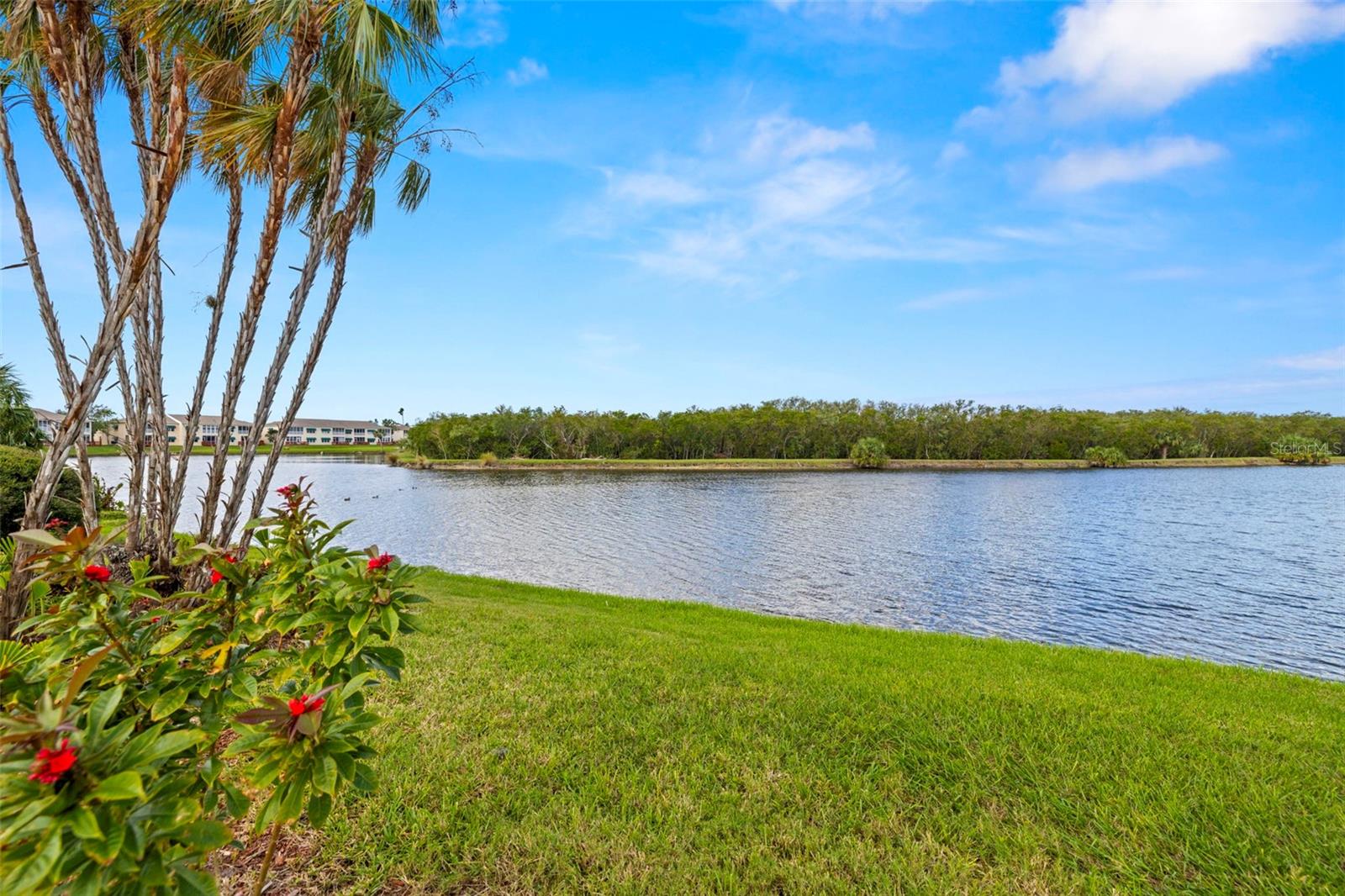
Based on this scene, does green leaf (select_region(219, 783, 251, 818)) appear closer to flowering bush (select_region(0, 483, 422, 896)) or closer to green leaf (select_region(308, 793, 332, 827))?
flowering bush (select_region(0, 483, 422, 896))

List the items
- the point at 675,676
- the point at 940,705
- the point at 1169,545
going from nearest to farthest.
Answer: the point at 940,705 < the point at 675,676 < the point at 1169,545

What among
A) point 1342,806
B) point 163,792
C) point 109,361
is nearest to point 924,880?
point 1342,806

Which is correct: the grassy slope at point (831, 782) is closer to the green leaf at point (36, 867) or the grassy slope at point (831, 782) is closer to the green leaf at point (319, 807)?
the green leaf at point (319, 807)

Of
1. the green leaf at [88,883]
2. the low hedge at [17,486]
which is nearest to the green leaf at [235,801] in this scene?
the green leaf at [88,883]

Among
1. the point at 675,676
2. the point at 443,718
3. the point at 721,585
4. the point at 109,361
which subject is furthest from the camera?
the point at 721,585

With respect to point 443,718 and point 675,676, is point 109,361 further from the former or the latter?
point 675,676

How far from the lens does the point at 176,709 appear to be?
1.86 m

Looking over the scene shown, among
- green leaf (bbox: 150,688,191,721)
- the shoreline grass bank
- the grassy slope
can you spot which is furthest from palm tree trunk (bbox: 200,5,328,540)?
the shoreline grass bank

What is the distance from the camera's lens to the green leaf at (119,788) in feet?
3.81

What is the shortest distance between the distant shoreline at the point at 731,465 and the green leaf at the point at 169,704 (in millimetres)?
61367

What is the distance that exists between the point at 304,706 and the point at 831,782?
8.52 ft

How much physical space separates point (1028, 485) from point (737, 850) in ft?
165

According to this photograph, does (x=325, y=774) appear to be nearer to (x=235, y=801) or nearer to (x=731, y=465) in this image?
(x=235, y=801)

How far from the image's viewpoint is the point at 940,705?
412cm
